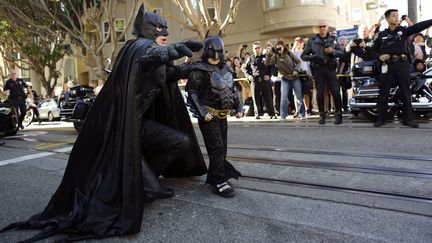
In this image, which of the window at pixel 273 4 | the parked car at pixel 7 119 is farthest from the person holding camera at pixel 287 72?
the window at pixel 273 4

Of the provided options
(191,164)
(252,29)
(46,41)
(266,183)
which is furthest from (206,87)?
(46,41)

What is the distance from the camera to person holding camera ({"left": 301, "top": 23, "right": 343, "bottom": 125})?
910 centimetres

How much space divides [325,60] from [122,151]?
6.45m

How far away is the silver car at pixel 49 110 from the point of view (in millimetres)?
21062

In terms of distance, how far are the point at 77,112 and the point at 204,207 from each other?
8458 millimetres

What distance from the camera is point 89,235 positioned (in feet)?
11.5

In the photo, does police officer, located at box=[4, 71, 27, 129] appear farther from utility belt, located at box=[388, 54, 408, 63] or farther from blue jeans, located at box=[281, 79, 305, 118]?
utility belt, located at box=[388, 54, 408, 63]

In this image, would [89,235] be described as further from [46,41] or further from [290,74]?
[46,41]

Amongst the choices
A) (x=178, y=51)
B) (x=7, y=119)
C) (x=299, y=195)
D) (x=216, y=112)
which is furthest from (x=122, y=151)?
(x=7, y=119)

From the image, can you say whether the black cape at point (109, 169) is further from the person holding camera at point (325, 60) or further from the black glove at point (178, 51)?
the person holding camera at point (325, 60)

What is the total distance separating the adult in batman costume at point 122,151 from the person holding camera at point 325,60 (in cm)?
541

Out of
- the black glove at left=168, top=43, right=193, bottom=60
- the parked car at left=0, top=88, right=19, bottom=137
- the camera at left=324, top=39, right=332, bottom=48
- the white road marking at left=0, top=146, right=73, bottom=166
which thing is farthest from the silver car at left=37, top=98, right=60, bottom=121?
the black glove at left=168, top=43, right=193, bottom=60

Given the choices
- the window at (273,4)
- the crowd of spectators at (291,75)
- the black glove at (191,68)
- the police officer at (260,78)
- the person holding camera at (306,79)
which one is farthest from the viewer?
the window at (273,4)

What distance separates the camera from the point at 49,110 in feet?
69.6
